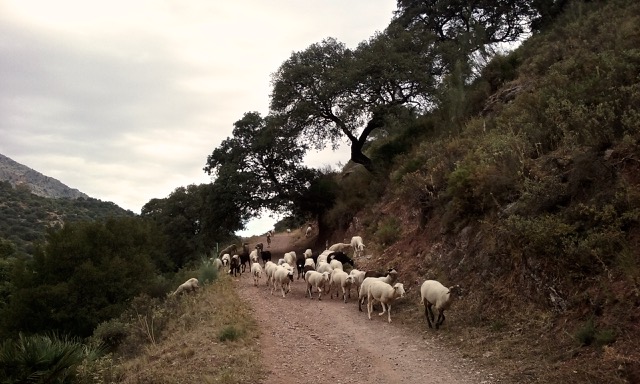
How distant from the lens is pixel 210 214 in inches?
1152

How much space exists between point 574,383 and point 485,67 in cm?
1951

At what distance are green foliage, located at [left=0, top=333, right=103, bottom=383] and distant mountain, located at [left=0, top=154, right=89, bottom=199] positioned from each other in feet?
427

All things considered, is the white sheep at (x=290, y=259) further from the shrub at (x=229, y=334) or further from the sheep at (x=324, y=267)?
the shrub at (x=229, y=334)

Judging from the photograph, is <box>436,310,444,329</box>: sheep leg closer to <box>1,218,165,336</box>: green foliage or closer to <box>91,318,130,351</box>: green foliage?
<box>91,318,130,351</box>: green foliage

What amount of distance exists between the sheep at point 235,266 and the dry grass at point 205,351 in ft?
23.2

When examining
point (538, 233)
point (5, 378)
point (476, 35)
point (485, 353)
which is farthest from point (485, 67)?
point (5, 378)

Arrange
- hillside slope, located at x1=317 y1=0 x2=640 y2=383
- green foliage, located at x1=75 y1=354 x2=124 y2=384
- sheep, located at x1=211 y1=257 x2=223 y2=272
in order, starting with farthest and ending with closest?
sheep, located at x1=211 y1=257 x2=223 y2=272 → green foliage, located at x1=75 y1=354 x2=124 y2=384 → hillside slope, located at x1=317 y1=0 x2=640 y2=383

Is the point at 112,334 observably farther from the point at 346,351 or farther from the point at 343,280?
the point at 346,351

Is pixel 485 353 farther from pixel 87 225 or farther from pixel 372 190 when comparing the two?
pixel 87 225

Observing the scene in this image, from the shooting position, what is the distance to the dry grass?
7949 mm

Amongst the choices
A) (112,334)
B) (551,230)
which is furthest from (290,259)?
(551,230)

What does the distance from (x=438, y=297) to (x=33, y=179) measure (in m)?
150

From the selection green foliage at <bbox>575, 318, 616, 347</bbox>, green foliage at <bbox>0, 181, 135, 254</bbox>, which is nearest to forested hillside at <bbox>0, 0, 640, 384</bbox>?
green foliage at <bbox>575, 318, 616, 347</bbox>

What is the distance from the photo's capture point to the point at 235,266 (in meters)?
20.7
